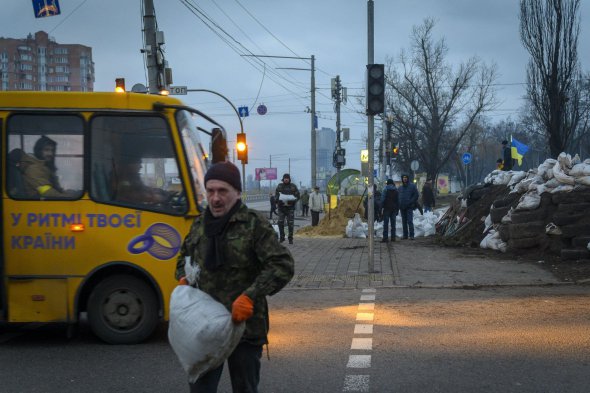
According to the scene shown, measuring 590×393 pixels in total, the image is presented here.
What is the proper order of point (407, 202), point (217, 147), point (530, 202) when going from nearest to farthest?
point (217, 147) < point (530, 202) < point (407, 202)

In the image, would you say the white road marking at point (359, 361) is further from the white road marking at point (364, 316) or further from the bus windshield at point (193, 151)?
the bus windshield at point (193, 151)

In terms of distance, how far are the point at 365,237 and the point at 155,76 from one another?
32.4 ft

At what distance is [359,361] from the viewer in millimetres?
6359

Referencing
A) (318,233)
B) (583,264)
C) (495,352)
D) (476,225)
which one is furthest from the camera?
(318,233)

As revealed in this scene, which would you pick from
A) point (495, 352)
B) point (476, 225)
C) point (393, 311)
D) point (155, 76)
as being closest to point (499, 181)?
point (476, 225)

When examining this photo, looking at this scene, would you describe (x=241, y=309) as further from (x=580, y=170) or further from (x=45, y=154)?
(x=580, y=170)

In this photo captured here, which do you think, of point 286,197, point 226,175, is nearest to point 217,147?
point 226,175

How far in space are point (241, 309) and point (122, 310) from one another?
4.02 metres

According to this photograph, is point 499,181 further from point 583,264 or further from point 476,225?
point 583,264

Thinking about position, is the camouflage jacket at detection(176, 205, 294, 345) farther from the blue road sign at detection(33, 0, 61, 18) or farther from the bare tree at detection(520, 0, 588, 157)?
the bare tree at detection(520, 0, 588, 157)

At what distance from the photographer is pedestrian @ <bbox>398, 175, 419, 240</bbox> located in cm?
1952

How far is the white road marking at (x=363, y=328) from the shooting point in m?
7.63

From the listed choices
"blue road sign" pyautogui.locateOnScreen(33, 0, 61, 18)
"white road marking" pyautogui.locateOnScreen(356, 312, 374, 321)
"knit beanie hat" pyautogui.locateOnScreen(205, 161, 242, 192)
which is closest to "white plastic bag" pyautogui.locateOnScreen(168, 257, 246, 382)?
"knit beanie hat" pyautogui.locateOnScreen(205, 161, 242, 192)

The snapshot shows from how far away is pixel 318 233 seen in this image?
24.8 metres
